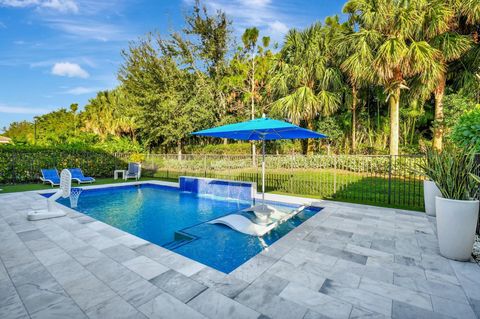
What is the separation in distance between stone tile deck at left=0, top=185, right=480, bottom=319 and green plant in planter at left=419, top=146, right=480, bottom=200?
948 millimetres

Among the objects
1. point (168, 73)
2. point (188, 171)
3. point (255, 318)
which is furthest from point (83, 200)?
point (168, 73)

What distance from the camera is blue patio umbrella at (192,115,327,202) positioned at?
16.1ft

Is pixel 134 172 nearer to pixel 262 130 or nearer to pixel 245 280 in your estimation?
pixel 262 130

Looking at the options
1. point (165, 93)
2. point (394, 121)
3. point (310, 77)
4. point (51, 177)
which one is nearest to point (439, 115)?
point (394, 121)

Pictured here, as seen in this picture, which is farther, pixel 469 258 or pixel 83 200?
pixel 83 200

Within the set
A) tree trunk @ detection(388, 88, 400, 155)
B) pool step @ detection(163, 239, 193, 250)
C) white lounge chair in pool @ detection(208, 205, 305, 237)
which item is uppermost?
tree trunk @ detection(388, 88, 400, 155)

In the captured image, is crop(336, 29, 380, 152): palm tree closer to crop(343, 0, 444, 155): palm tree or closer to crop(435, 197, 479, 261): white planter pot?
crop(343, 0, 444, 155): palm tree

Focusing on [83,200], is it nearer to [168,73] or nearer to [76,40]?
[76,40]

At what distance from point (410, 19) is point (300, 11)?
5839 millimetres

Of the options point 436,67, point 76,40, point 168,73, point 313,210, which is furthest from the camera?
point 168,73

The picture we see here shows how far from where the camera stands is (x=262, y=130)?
18.8ft

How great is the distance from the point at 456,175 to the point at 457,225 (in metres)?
0.74

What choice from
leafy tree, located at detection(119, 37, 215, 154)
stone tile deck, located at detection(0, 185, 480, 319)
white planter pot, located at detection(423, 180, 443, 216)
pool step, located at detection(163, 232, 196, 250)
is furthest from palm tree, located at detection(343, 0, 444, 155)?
leafy tree, located at detection(119, 37, 215, 154)

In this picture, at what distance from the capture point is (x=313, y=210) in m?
6.62
